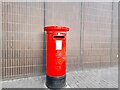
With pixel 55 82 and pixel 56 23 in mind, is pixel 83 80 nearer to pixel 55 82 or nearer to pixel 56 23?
pixel 55 82

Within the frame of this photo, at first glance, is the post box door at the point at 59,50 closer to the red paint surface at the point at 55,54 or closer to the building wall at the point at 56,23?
the red paint surface at the point at 55,54

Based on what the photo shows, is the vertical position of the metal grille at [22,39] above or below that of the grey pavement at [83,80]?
above

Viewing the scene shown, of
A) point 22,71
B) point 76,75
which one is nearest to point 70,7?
point 76,75

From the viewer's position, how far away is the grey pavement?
3.88 m

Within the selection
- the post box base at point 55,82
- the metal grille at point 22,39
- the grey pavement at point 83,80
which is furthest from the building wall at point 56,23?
the post box base at point 55,82

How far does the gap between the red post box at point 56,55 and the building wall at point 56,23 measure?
1061 millimetres

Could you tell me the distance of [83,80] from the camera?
14.2 ft

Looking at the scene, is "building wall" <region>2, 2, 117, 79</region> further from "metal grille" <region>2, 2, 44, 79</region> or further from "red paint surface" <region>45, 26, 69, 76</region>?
"red paint surface" <region>45, 26, 69, 76</region>

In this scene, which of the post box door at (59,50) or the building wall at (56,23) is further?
the building wall at (56,23)

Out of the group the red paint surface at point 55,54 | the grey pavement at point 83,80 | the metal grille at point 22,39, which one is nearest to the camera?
the red paint surface at point 55,54

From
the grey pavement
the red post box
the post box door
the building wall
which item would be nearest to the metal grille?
the building wall

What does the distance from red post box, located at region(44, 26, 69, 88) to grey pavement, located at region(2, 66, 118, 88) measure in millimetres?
363

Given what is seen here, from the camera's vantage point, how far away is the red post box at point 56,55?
360 centimetres

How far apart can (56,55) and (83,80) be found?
1378 millimetres
